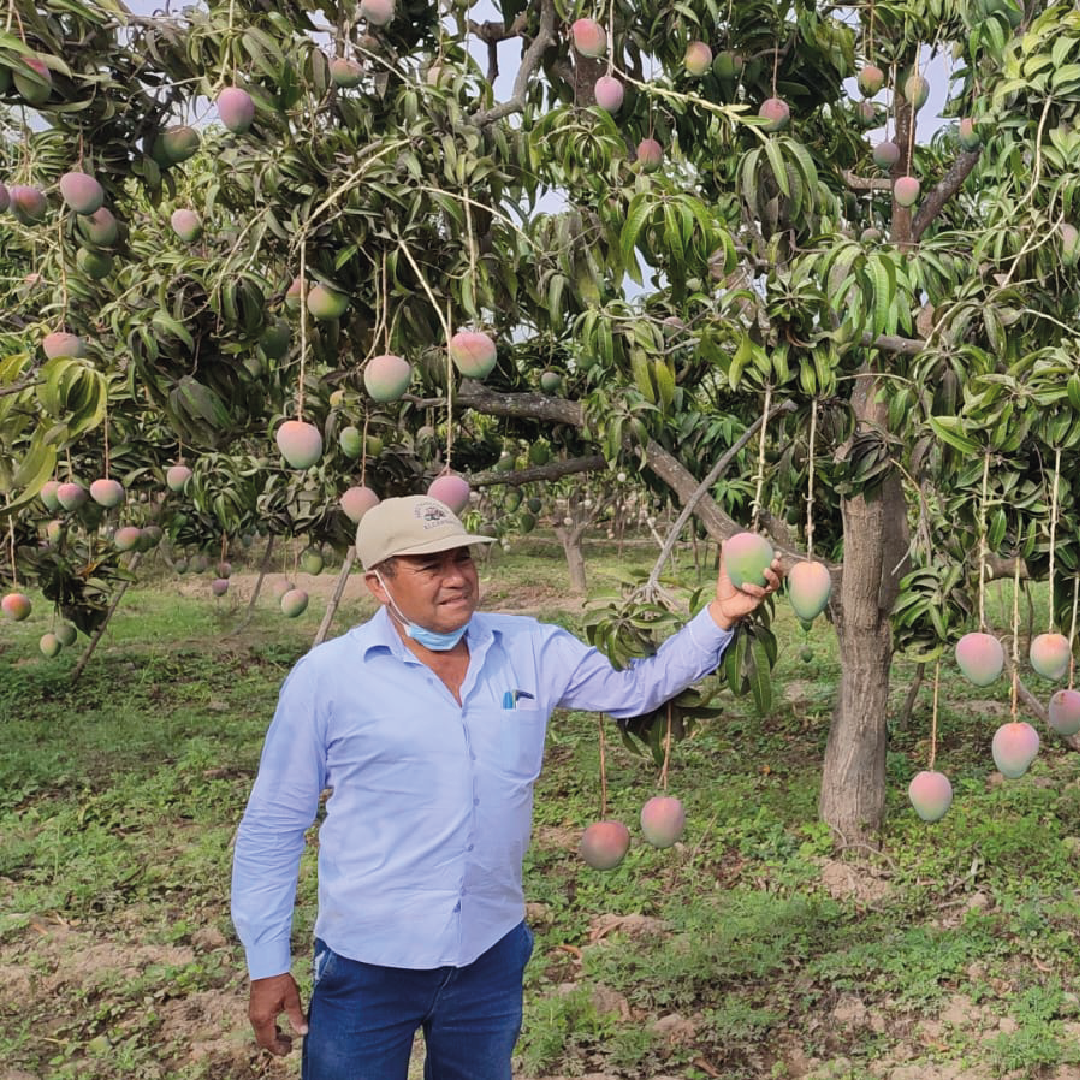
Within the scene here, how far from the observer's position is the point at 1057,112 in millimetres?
2062

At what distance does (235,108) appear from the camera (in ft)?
5.59

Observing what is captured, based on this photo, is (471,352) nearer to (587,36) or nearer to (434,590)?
(434,590)

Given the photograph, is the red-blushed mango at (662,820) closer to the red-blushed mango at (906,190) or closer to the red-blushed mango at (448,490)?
the red-blushed mango at (448,490)

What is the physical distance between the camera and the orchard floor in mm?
2506

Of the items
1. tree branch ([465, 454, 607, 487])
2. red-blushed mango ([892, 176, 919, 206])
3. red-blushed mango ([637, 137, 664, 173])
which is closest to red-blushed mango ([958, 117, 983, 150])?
red-blushed mango ([892, 176, 919, 206])

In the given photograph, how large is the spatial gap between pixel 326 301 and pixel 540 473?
1.67m

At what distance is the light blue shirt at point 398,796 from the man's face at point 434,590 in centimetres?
5

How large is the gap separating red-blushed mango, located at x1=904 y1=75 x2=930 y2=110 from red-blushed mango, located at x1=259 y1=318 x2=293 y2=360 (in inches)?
84.7

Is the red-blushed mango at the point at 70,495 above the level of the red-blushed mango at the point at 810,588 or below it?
above

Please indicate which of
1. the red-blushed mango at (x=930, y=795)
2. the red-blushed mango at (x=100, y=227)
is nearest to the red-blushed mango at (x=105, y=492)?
the red-blushed mango at (x=100, y=227)

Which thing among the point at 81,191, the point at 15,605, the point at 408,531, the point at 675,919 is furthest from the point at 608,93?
the point at 15,605

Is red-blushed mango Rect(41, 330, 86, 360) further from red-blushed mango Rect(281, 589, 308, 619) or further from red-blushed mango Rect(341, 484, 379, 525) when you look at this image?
red-blushed mango Rect(281, 589, 308, 619)

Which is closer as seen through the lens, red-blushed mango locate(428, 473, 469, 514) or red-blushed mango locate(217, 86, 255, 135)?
red-blushed mango locate(217, 86, 255, 135)

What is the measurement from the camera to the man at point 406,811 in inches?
53.5
